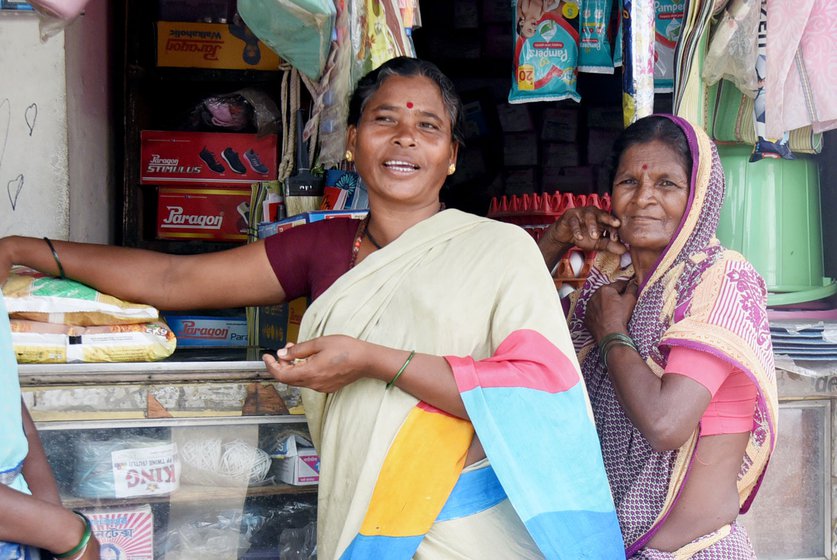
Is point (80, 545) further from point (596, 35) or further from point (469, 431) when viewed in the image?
point (596, 35)

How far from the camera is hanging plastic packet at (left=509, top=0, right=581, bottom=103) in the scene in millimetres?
3057

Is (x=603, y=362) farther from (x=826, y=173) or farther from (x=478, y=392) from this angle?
(x=826, y=173)

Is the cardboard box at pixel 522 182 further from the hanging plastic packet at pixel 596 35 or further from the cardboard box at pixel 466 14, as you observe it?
the hanging plastic packet at pixel 596 35

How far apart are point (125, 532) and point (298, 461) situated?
1.47 ft

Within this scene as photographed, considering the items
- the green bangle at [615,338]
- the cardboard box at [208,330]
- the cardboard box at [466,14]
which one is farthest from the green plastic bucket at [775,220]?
the cardboard box at [466,14]

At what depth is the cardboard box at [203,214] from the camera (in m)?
3.53

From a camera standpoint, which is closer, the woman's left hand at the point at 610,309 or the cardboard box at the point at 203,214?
the woman's left hand at the point at 610,309

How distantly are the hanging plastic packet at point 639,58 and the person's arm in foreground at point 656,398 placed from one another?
26.3 inches

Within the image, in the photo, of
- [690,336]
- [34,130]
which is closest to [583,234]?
[690,336]

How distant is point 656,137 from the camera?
1.97 m

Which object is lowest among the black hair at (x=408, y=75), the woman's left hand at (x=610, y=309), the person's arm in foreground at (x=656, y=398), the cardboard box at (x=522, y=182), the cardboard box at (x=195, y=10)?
the person's arm in foreground at (x=656, y=398)

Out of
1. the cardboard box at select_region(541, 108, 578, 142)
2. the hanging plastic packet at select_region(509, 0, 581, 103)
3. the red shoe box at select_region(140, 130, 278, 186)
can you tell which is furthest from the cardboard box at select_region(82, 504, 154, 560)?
the cardboard box at select_region(541, 108, 578, 142)

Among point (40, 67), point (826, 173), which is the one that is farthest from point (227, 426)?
point (826, 173)

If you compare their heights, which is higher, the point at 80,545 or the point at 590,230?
the point at 590,230
